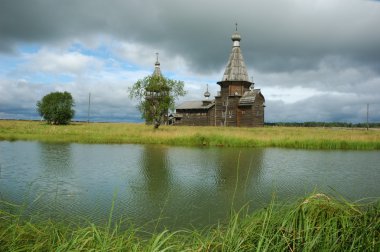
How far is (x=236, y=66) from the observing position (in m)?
52.3

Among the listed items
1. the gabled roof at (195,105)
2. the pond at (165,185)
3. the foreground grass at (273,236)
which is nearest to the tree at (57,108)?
the gabled roof at (195,105)

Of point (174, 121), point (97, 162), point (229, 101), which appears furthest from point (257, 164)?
point (174, 121)

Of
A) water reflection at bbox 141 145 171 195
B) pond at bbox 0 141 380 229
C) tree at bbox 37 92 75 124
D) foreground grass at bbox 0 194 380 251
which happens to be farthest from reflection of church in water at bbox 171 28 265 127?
foreground grass at bbox 0 194 380 251

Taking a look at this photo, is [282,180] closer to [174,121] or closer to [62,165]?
[62,165]

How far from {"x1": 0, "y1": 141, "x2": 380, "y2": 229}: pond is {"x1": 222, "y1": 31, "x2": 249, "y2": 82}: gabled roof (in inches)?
1453

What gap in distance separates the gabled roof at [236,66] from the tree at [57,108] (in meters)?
34.8

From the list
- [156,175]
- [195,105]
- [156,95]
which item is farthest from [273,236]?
[195,105]

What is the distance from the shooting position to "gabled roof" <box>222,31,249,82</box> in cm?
5212

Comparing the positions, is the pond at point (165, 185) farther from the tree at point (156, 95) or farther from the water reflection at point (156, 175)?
the tree at point (156, 95)

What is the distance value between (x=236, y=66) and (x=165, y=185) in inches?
1744

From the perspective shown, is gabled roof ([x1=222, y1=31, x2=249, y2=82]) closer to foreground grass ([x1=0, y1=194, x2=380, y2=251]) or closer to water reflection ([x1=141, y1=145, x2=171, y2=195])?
water reflection ([x1=141, y1=145, x2=171, y2=195])

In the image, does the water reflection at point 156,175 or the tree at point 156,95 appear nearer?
the water reflection at point 156,175

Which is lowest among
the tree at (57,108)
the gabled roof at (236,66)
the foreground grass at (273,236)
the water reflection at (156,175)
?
the water reflection at (156,175)

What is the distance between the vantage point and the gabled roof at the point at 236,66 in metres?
52.1
